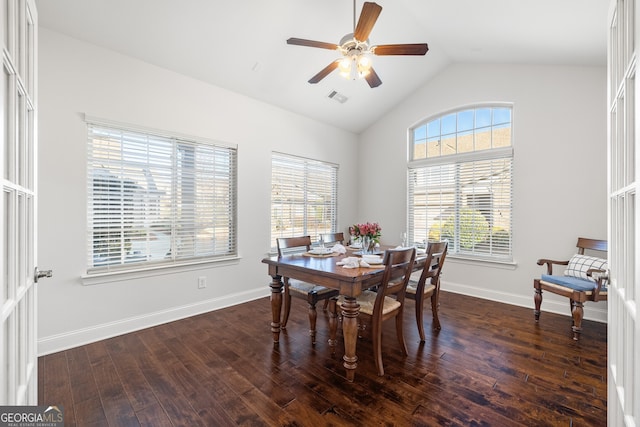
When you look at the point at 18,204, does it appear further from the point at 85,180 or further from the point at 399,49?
the point at 399,49

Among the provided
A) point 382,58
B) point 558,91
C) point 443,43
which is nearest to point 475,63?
point 443,43

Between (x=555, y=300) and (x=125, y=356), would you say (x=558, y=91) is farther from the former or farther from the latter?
(x=125, y=356)

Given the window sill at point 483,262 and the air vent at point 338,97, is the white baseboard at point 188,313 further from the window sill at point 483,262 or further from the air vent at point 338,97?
the air vent at point 338,97

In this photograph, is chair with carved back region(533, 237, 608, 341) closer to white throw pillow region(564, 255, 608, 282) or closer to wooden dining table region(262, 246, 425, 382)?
white throw pillow region(564, 255, 608, 282)

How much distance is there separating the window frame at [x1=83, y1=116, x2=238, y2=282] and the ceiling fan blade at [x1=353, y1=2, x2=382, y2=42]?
7.03 ft

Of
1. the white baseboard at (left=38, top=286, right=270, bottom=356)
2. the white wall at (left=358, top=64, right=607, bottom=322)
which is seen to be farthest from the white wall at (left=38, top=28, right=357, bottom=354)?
the white wall at (left=358, top=64, right=607, bottom=322)

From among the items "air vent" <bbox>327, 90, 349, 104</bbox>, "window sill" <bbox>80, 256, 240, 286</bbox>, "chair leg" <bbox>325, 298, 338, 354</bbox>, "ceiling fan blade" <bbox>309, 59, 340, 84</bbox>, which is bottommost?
"chair leg" <bbox>325, 298, 338, 354</bbox>

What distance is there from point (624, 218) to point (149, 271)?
358 centimetres

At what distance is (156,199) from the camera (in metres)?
3.13

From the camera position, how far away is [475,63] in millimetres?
4074

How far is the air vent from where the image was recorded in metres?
4.19

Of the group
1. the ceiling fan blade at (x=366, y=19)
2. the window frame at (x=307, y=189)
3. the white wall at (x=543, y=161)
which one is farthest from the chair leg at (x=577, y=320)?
the window frame at (x=307, y=189)

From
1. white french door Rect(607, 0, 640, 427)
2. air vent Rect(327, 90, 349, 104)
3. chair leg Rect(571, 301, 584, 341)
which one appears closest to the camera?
white french door Rect(607, 0, 640, 427)

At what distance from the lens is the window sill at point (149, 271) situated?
2705 millimetres
